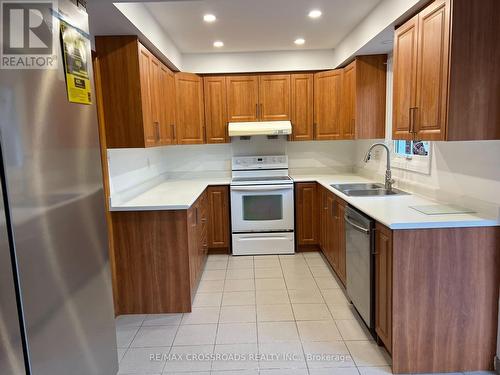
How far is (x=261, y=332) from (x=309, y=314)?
0.47 m

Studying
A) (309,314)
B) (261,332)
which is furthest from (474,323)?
(261,332)

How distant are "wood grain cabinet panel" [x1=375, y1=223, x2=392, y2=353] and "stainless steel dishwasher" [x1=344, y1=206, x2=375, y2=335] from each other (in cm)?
6

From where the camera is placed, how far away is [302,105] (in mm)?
4438

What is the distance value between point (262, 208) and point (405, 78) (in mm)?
2262

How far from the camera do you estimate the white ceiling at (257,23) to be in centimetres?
276

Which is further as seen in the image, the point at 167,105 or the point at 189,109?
the point at 189,109

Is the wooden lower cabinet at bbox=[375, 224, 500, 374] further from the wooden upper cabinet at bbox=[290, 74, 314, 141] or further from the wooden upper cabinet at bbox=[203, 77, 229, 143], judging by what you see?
the wooden upper cabinet at bbox=[203, 77, 229, 143]

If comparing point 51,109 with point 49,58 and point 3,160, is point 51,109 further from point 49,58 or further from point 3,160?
point 3,160

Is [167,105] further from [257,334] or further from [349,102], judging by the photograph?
[257,334]

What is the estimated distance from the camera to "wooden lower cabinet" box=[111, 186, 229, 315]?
2820 mm

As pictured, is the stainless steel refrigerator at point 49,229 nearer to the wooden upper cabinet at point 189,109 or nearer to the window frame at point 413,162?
the window frame at point 413,162

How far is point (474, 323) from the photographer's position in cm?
206

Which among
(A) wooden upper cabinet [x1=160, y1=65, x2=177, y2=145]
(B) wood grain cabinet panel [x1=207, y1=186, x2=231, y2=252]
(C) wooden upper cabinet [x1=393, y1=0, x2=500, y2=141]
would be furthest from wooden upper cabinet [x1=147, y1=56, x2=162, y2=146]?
(C) wooden upper cabinet [x1=393, y1=0, x2=500, y2=141]

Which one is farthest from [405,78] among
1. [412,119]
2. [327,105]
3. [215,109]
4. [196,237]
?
[215,109]
